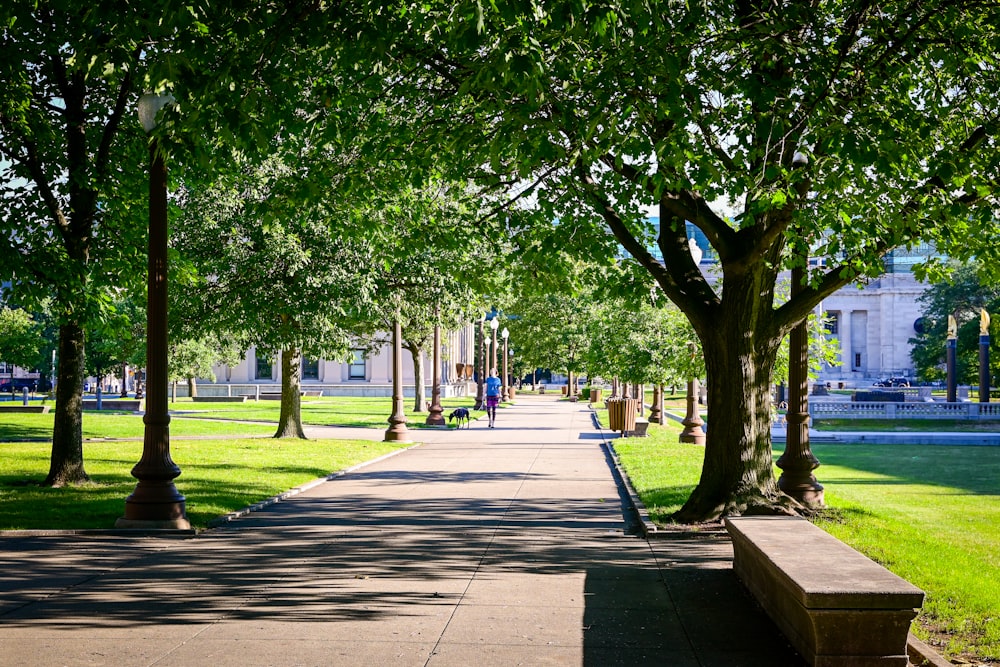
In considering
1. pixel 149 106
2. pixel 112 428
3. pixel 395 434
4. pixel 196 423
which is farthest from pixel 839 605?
pixel 196 423

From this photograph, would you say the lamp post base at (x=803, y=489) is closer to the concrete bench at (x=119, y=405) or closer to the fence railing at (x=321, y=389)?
the concrete bench at (x=119, y=405)

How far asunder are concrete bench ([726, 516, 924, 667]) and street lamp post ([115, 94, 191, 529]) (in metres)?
7.59

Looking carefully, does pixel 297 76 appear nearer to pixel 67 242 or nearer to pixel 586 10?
pixel 586 10

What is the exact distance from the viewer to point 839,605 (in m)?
5.85

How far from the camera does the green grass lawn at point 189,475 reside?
13547 mm

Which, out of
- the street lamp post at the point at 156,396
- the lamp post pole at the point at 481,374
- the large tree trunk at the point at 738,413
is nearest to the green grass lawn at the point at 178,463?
the street lamp post at the point at 156,396

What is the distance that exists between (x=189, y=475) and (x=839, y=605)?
1447 centimetres

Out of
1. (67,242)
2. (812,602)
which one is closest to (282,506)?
(67,242)

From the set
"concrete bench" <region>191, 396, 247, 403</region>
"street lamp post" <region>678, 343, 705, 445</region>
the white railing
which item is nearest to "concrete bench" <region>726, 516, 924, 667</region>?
"street lamp post" <region>678, 343, 705, 445</region>

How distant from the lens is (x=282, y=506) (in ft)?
49.0

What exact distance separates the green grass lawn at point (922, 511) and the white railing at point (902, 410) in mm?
17573

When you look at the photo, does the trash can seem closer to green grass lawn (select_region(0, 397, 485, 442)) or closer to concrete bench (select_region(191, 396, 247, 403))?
green grass lawn (select_region(0, 397, 485, 442))

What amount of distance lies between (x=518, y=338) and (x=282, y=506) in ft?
184

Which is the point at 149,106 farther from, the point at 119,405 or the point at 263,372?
the point at 263,372
